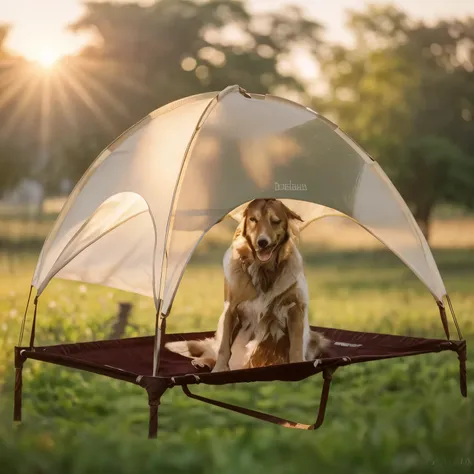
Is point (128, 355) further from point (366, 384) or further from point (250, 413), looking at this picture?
point (366, 384)

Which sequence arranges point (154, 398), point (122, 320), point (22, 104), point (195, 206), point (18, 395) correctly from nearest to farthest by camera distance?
point (154, 398)
point (195, 206)
point (18, 395)
point (122, 320)
point (22, 104)

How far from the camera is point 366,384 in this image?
20.1ft

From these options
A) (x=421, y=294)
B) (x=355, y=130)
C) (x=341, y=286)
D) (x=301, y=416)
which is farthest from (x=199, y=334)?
(x=355, y=130)

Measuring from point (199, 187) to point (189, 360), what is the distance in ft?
3.87

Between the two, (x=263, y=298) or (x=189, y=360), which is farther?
(x=189, y=360)

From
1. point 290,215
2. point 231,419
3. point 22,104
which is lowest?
point 231,419

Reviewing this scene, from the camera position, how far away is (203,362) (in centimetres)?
500

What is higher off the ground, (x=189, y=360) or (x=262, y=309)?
(x=262, y=309)

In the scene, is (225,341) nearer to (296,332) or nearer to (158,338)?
(296,332)

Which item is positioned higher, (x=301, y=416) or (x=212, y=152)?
(x=212, y=152)

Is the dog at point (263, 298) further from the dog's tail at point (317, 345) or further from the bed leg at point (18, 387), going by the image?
the bed leg at point (18, 387)

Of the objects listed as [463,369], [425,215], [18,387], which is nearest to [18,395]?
[18,387]

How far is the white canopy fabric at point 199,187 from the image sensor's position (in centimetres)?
461

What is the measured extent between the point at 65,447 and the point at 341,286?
11.1m
